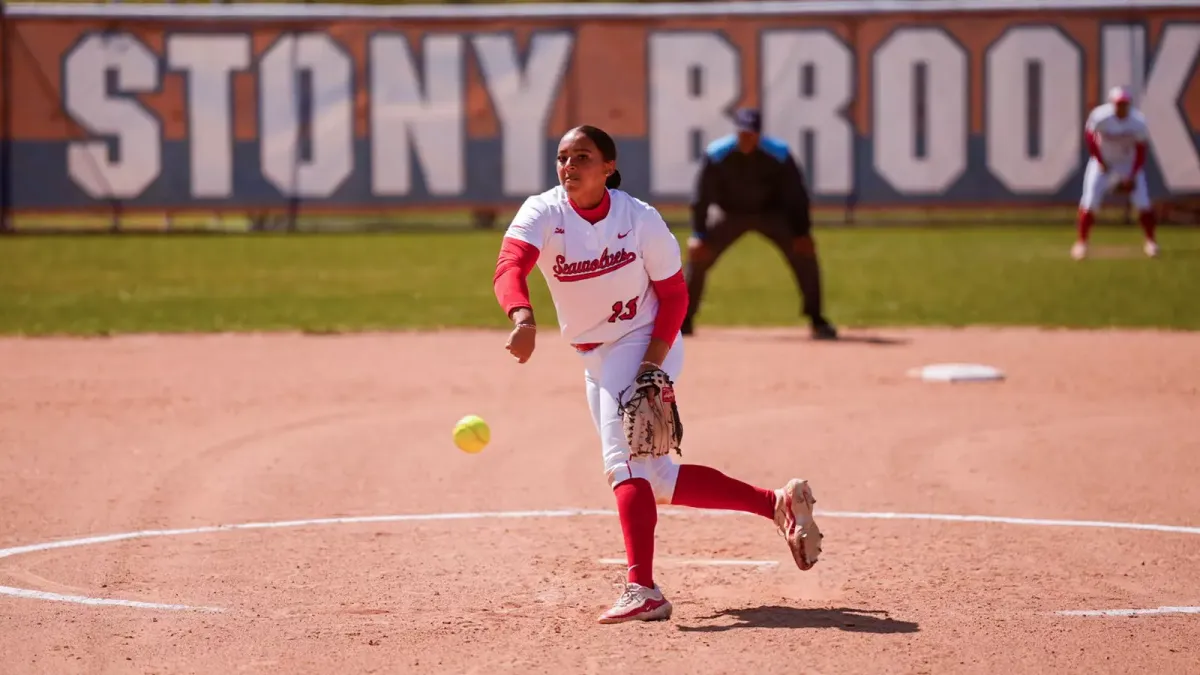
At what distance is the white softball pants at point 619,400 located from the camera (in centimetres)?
698

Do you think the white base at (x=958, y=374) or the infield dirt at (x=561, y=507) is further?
the white base at (x=958, y=374)

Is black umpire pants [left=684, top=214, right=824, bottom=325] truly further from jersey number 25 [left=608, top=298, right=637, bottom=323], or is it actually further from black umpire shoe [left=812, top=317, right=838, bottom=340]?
jersey number 25 [left=608, top=298, right=637, bottom=323]

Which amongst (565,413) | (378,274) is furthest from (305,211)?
(565,413)

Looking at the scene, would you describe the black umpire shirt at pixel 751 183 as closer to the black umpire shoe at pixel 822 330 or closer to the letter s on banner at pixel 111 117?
the black umpire shoe at pixel 822 330

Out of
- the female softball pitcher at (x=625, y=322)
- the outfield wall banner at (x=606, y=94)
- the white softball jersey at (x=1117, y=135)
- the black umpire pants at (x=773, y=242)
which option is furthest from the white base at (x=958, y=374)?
the outfield wall banner at (x=606, y=94)

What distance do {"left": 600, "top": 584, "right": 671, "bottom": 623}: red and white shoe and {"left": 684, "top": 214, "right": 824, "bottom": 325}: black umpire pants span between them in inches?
410

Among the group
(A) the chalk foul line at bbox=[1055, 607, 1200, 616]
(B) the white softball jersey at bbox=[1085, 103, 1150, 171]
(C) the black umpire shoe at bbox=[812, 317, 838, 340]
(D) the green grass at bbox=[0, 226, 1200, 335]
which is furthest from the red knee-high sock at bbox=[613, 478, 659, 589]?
(B) the white softball jersey at bbox=[1085, 103, 1150, 171]

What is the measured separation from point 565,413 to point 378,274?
12.3m

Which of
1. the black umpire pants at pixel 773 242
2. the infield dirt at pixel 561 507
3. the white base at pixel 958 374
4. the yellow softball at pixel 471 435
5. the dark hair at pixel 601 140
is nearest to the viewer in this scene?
the infield dirt at pixel 561 507

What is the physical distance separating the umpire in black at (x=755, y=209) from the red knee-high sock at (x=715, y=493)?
381 inches

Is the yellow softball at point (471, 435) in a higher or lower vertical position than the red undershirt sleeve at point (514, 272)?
lower

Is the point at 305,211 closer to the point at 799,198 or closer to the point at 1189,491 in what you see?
the point at 799,198

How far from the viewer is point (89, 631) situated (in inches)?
256

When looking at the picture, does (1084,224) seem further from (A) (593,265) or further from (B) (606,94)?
(A) (593,265)
